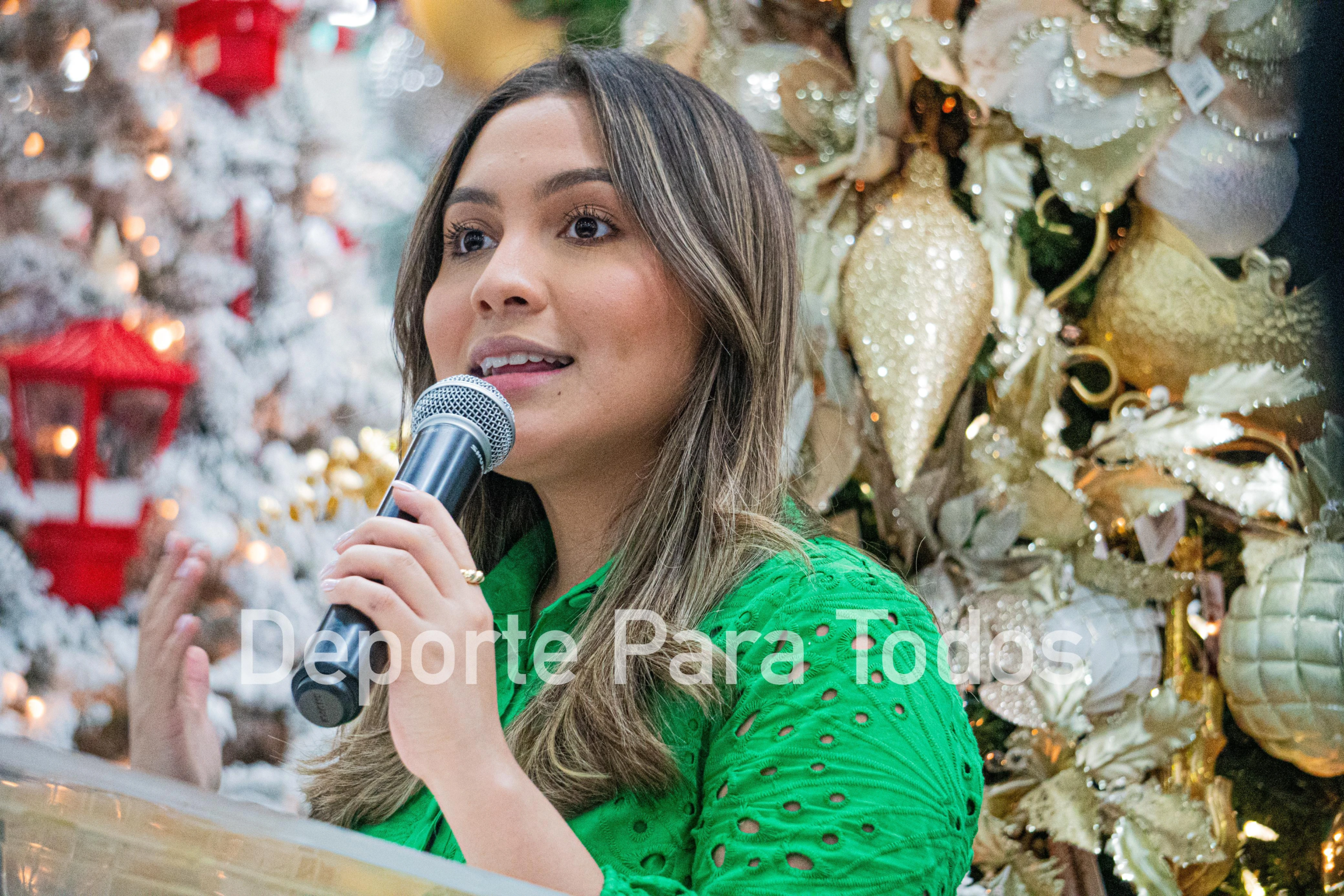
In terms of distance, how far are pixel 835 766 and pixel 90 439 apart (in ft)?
8.09

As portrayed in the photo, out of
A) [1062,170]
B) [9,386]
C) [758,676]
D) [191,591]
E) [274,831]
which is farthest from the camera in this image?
[9,386]

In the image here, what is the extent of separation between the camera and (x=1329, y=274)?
1.40 m

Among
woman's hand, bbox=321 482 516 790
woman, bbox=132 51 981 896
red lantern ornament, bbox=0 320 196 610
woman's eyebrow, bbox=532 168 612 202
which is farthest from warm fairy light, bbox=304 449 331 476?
woman's hand, bbox=321 482 516 790

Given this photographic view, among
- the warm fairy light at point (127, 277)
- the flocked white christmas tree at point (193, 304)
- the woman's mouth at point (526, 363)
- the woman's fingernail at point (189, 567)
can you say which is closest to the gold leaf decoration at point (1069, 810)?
the woman's mouth at point (526, 363)

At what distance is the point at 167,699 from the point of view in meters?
0.97

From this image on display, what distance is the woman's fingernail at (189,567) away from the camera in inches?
35.6

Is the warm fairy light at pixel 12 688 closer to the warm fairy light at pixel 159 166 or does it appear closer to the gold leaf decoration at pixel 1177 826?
the warm fairy light at pixel 159 166

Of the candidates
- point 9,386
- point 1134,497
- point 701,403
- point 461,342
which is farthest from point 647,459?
point 9,386

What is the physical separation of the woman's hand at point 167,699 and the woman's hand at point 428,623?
365 mm

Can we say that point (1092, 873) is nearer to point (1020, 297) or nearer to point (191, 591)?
point (1020, 297)

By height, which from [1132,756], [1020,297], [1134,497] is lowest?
[1132,756]

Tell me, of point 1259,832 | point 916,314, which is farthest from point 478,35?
point 1259,832

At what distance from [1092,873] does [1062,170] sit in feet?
2.89

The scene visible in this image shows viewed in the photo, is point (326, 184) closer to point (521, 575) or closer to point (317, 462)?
point (317, 462)
